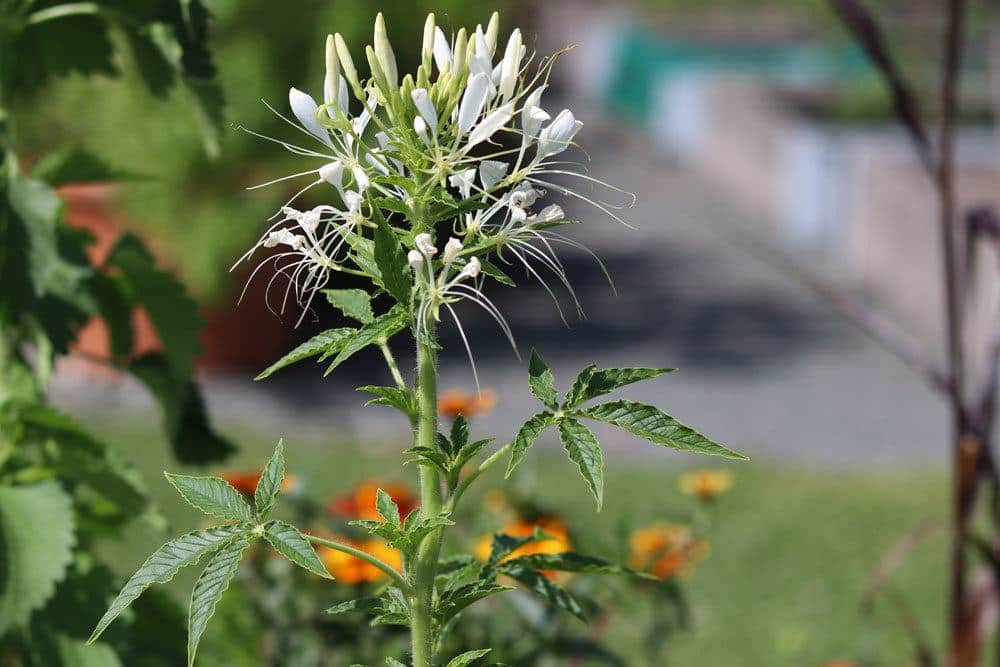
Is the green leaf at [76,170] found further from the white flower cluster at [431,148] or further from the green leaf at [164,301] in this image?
the white flower cluster at [431,148]

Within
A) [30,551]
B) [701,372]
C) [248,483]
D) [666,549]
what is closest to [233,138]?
[701,372]

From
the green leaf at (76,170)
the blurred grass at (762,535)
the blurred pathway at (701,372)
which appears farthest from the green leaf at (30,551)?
the blurred pathway at (701,372)

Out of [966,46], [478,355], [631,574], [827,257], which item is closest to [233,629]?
[631,574]

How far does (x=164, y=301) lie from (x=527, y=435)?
0.84m

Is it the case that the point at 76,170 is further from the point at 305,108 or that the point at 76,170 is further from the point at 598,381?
the point at 598,381

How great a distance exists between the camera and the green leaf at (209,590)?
822 mm

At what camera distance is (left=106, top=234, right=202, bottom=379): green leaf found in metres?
1.55

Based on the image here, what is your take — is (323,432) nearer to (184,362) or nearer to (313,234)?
(184,362)

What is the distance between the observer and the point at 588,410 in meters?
0.90

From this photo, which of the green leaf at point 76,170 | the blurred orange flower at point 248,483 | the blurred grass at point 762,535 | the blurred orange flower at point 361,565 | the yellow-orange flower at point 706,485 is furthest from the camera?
the blurred grass at point 762,535

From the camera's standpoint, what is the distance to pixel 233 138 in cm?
589

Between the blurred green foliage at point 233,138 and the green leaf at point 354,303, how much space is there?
4964 mm

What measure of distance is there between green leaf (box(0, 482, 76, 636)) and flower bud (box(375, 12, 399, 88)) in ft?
2.30

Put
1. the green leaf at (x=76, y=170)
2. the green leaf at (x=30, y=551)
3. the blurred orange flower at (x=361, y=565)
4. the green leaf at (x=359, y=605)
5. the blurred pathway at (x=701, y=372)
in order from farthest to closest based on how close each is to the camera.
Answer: the blurred pathway at (x=701, y=372) < the blurred orange flower at (x=361, y=565) < the green leaf at (x=76, y=170) < the green leaf at (x=30, y=551) < the green leaf at (x=359, y=605)
